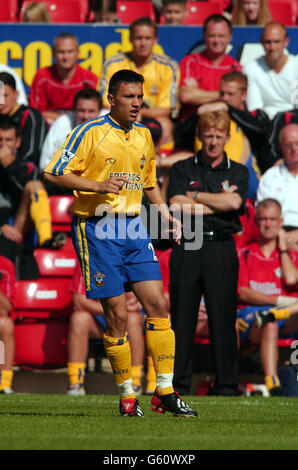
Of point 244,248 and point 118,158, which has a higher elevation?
point 118,158

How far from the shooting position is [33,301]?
368 inches

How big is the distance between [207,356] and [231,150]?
7.11 feet

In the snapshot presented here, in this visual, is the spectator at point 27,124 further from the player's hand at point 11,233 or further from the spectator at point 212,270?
the spectator at point 212,270

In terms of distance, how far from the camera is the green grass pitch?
179 inches

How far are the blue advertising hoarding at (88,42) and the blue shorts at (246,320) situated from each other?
3982 mm

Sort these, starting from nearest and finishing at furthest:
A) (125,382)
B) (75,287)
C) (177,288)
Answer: (125,382)
(177,288)
(75,287)

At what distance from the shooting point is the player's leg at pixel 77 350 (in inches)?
343

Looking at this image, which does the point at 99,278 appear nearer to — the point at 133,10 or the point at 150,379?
the point at 150,379

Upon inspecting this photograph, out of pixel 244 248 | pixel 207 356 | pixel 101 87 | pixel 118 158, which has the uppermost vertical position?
Result: pixel 101 87

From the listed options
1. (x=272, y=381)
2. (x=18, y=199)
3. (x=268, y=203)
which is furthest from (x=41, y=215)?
(x=272, y=381)

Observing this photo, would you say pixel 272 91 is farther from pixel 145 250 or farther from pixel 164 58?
pixel 145 250

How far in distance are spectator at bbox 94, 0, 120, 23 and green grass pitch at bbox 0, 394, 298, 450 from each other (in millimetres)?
6133
